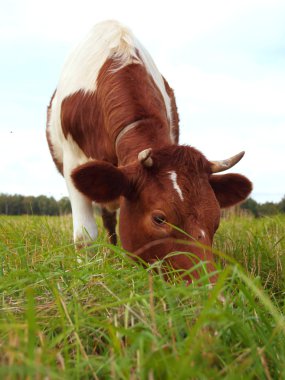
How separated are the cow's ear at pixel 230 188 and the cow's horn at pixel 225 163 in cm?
17

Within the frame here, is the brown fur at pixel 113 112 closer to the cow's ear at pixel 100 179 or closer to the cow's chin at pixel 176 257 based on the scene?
the cow's ear at pixel 100 179

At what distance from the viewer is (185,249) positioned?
3.18m

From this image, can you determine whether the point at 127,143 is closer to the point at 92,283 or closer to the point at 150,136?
the point at 150,136

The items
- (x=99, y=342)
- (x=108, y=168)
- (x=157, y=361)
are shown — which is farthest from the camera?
(x=108, y=168)

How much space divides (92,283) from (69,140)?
324 cm

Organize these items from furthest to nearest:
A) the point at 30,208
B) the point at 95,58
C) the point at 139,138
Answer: the point at 30,208 → the point at 95,58 → the point at 139,138

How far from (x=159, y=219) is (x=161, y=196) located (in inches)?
6.5

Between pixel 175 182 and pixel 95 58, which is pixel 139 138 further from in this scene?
pixel 95 58

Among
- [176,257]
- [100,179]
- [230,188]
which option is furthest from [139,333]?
[230,188]

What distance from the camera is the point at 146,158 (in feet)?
12.0

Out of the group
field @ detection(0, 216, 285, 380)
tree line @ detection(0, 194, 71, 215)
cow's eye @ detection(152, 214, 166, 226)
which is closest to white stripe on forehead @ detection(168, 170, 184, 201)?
cow's eye @ detection(152, 214, 166, 226)

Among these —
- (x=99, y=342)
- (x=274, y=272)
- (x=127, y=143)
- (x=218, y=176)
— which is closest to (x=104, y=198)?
(x=127, y=143)

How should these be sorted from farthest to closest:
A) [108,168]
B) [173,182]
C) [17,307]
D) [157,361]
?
[108,168]
[173,182]
[17,307]
[157,361]

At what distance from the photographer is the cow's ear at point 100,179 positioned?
375 centimetres
